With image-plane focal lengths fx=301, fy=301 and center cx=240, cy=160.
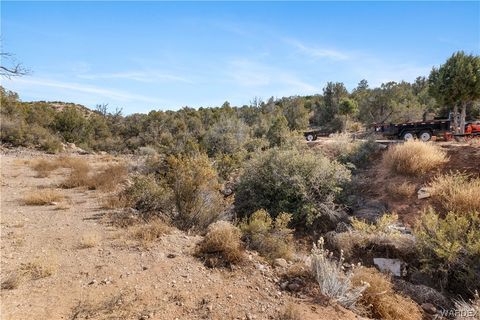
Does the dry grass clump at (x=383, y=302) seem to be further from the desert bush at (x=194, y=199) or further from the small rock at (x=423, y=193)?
the small rock at (x=423, y=193)

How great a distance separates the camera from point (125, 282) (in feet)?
13.5

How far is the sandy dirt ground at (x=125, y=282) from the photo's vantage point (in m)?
3.58

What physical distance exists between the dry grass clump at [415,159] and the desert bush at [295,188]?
1.71 meters

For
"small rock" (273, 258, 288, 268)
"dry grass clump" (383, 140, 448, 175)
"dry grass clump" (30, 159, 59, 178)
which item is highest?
"dry grass clump" (383, 140, 448, 175)

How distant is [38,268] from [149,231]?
1.78 metres

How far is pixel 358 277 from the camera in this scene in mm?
4449

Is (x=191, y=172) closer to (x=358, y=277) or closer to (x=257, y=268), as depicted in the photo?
(x=257, y=268)

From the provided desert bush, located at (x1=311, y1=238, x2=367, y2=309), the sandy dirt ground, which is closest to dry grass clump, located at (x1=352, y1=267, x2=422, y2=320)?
desert bush, located at (x1=311, y1=238, x2=367, y2=309)

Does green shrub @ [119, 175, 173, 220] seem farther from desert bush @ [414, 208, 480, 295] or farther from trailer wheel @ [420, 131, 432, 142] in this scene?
trailer wheel @ [420, 131, 432, 142]

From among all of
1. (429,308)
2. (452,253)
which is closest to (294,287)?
(429,308)

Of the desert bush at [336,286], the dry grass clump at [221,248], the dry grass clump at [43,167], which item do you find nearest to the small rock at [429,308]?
the desert bush at [336,286]

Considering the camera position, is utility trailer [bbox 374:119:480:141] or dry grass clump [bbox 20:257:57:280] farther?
utility trailer [bbox 374:119:480:141]

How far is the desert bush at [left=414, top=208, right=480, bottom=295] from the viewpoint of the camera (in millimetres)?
4785

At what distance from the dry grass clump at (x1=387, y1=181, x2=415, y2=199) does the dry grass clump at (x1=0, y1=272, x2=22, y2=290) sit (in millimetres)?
8631
